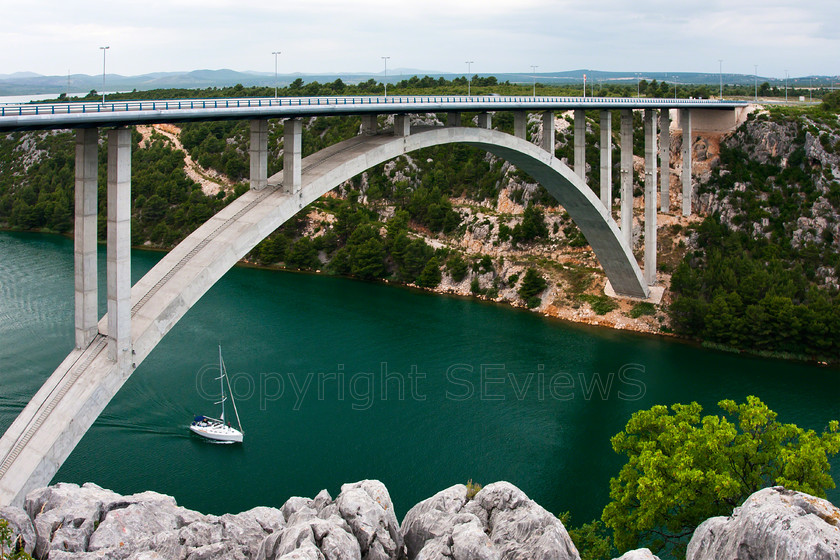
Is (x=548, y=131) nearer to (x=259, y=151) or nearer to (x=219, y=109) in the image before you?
(x=259, y=151)

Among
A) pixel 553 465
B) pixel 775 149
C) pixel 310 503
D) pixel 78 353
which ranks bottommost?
pixel 553 465

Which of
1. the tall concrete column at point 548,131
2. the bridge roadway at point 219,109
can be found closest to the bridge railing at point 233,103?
the bridge roadway at point 219,109

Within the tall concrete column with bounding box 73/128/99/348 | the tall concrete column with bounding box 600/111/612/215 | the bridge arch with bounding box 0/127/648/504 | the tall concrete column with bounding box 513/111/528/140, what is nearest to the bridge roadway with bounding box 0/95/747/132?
the tall concrete column with bounding box 73/128/99/348

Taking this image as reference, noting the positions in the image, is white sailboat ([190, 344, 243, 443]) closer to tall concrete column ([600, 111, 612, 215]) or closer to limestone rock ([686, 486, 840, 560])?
limestone rock ([686, 486, 840, 560])

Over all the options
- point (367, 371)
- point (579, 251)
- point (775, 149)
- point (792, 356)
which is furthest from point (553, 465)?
point (775, 149)

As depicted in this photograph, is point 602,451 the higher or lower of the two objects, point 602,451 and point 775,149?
the lower

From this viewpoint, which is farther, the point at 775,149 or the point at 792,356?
the point at 775,149

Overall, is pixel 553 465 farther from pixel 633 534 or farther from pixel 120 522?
pixel 120 522
